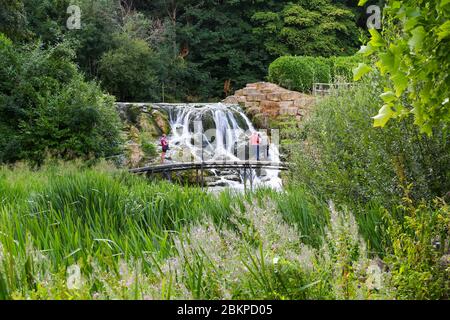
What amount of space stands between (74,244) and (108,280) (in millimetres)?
1137

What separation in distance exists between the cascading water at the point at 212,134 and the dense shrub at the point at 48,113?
408 centimetres

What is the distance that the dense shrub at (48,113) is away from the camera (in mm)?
12820

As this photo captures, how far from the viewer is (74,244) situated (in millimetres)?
2936

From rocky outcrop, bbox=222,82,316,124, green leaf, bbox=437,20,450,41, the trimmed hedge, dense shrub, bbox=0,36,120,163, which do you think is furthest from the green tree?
green leaf, bbox=437,20,450,41

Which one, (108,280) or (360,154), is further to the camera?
(360,154)

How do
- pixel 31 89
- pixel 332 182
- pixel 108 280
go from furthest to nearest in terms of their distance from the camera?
pixel 31 89
pixel 332 182
pixel 108 280

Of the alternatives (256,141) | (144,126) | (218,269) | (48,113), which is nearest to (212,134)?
(256,141)

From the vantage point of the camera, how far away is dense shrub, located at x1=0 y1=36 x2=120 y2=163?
12820 mm

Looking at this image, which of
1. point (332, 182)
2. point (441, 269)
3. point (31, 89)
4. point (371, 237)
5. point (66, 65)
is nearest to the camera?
point (441, 269)

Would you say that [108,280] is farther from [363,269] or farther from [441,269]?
[441,269]

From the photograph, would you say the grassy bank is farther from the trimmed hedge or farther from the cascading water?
the trimmed hedge

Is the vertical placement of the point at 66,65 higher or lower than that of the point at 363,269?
higher

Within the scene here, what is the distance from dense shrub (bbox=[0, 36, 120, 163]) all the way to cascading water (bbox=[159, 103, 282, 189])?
408 centimetres

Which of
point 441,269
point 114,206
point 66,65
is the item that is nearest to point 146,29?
point 66,65
